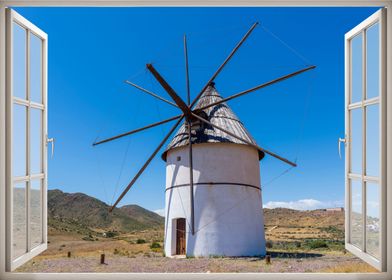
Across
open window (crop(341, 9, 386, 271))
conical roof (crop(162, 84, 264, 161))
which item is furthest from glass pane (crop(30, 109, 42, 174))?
conical roof (crop(162, 84, 264, 161))

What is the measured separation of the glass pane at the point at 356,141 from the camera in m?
3.54

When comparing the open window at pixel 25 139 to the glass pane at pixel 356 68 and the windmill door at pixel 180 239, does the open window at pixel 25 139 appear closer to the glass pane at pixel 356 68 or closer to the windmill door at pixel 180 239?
the glass pane at pixel 356 68

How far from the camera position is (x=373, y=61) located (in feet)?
11.2

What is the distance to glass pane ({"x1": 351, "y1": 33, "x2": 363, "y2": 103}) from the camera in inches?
142

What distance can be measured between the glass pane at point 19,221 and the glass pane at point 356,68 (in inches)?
97.5

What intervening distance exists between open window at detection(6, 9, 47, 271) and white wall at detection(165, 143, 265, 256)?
592 cm

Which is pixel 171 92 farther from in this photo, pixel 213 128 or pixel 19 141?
pixel 19 141

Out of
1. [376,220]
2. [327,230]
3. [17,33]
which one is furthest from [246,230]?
[327,230]

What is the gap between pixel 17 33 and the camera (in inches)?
133

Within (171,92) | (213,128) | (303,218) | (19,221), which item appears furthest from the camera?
(303,218)

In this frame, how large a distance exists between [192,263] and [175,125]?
3.07m

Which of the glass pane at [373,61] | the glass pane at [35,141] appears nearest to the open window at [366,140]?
the glass pane at [373,61]

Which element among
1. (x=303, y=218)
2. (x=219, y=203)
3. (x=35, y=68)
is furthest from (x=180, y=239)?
(x=303, y=218)

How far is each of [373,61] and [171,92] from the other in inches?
248
